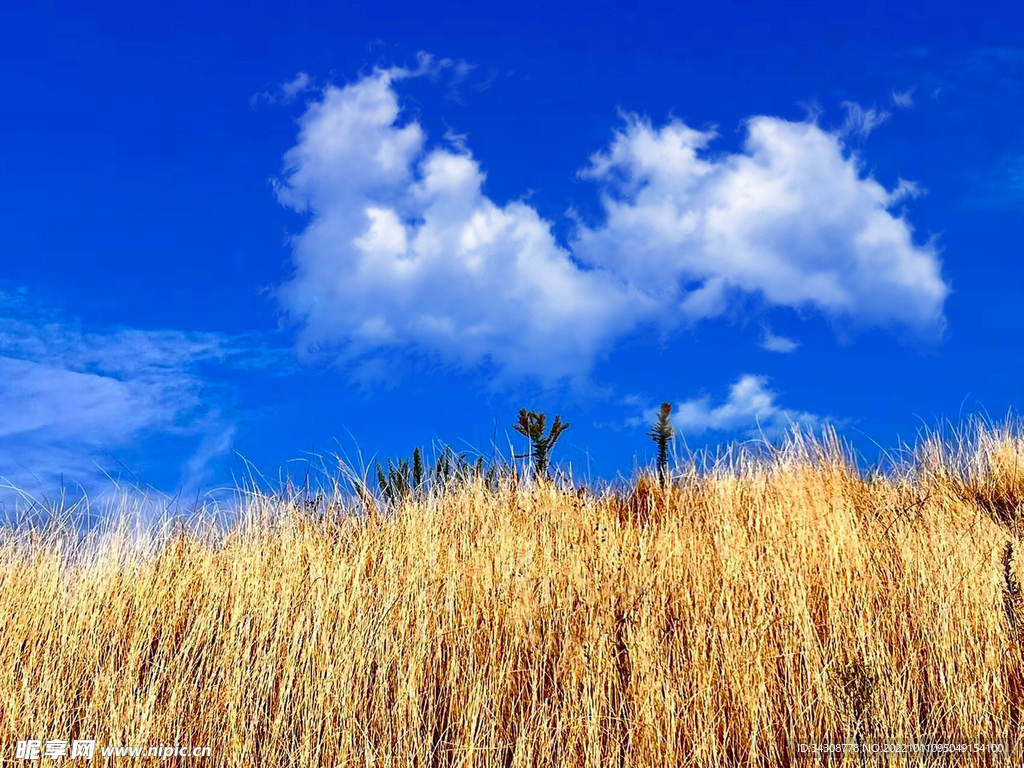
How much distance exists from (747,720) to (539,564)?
2465 mm

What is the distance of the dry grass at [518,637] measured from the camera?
538 centimetres

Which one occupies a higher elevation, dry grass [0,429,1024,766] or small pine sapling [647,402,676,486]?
small pine sapling [647,402,676,486]

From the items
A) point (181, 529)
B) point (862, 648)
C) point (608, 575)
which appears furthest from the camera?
point (181, 529)

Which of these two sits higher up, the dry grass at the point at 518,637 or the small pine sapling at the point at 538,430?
the small pine sapling at the point at 538,430

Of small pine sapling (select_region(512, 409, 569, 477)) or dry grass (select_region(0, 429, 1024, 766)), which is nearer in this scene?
dry grass (select_region(0, 429, 1024, 766))

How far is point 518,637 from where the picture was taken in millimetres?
6203

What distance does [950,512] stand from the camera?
8.79 m

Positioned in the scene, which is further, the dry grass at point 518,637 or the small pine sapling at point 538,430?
the small pine sapling at point 538,430

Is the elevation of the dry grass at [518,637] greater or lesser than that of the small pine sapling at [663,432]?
lesser

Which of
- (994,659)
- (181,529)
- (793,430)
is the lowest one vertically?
(994,659)

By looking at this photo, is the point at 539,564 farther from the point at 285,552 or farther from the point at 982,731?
the point at 982,731

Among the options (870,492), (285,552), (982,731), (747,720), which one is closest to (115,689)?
(285,552)

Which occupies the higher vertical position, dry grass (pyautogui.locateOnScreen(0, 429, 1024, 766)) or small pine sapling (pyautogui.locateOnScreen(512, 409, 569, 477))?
small pine sapling (pyautogui.locateOnScreen(512, 409, 569, 477))

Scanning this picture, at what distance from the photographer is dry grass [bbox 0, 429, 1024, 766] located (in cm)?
538
